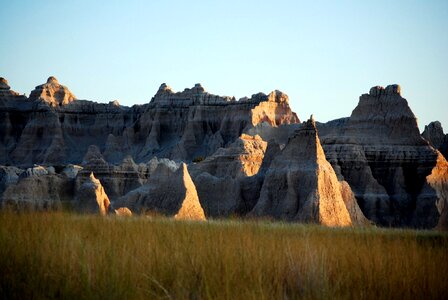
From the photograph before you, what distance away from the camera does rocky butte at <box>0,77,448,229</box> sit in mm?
37500

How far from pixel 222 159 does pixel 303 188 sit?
16.4 meters

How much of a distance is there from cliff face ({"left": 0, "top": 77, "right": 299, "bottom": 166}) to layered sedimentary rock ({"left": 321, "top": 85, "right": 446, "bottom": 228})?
33984 millimetres

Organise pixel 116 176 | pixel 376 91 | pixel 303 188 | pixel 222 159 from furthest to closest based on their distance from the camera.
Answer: pixel 376 91, pixel 116 176, pixel 222 159, pixel 303 188

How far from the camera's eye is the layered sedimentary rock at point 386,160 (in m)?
54.6

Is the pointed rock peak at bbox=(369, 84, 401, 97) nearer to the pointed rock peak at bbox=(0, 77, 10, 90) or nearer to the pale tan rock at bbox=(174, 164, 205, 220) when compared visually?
the pale tan rock at bbox=(174, 164, 205, 220)

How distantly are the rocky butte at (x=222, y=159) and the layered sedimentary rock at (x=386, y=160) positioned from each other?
0.10m

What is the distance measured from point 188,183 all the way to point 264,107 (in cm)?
7169

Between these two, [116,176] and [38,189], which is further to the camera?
A: [116,176]

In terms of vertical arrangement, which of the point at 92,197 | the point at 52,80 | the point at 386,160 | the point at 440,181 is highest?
the point at 52,80

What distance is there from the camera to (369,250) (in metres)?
13.5

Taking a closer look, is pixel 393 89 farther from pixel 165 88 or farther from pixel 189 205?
pixel 165 88

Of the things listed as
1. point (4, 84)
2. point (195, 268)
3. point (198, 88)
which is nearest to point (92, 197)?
point (195, 268)

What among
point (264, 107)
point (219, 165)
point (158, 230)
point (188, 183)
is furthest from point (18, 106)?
point (158, 230)

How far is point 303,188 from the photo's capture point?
3772 cm
